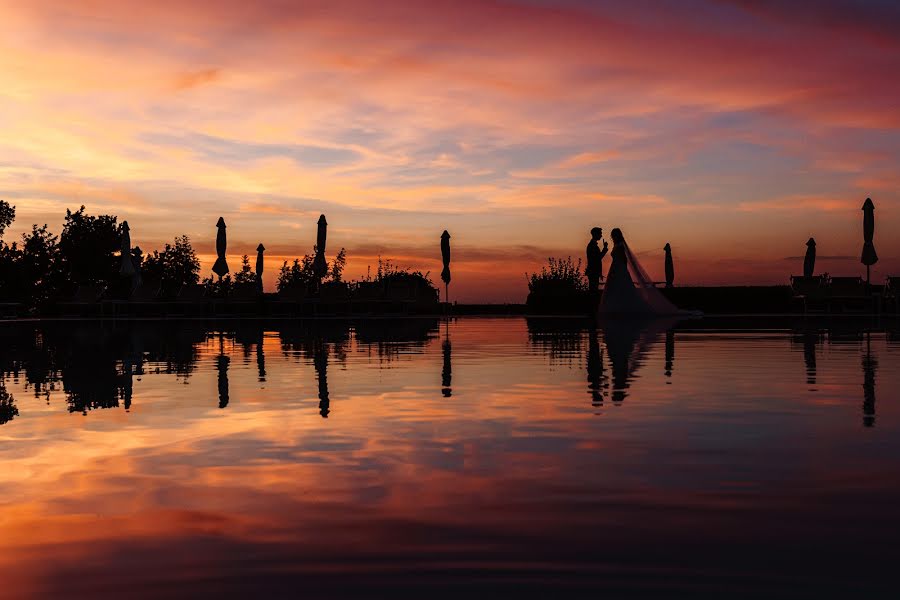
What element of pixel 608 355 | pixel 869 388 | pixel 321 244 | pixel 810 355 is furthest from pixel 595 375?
pixel 321 244

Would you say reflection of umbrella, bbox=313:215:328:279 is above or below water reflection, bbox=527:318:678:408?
above

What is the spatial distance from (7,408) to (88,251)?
31720mm

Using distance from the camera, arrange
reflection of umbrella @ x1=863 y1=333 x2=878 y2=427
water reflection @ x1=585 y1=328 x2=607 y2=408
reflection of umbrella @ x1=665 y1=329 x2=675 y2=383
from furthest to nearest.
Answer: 1. reflection of umbrella @ x1=665 y1=329 x2=675 y2=383
2. water reflection @ x1=585 y1=328 x2=607 y2=408
3. reflection of umbrella @ x1=863 y1=333 x2=878 y2=427

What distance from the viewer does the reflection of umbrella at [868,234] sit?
2770cm

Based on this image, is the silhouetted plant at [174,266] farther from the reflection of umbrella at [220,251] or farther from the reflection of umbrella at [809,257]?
the reflection of umbrella at [809,257]

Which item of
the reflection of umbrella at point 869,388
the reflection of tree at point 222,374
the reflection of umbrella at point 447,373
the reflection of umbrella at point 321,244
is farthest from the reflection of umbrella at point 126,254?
the reflection of umbrella at point 869,388

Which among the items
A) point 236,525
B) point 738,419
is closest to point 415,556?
point 236,525

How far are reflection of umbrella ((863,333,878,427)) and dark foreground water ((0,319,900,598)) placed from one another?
7 centimetres

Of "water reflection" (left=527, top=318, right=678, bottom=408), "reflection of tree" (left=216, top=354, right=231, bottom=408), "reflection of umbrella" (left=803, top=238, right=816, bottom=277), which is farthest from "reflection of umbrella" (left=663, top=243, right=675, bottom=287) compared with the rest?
"reflection of tree" (left=216, top=354, right=231, bottom=408)

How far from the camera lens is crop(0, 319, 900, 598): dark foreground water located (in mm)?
2615

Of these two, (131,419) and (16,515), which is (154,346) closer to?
(131,419)

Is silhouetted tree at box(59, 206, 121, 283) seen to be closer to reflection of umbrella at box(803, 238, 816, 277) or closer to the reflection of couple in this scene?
the reflection of couple

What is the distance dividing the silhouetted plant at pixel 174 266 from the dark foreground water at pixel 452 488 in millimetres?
30283

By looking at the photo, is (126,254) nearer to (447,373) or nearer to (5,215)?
(5,215)
